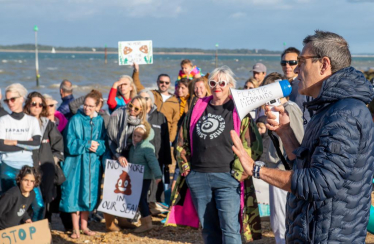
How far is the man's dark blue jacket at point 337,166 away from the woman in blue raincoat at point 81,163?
421 cm

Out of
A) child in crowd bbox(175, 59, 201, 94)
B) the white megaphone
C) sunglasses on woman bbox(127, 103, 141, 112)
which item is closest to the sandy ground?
sunglasses on woman bbox(127, 103, 141, 112)

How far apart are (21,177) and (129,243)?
1485mm

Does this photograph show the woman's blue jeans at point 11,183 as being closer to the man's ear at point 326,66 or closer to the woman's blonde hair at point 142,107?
the woman's blonde hair at point 142,107

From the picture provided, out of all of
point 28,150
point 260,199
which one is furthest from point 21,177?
point 260,199

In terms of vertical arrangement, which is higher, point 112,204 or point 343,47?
point 343,47

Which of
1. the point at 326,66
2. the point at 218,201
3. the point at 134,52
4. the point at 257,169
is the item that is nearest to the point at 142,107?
the point at 218,201

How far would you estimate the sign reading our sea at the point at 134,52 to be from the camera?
9414mm

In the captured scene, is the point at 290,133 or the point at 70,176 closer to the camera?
the point at 290,133

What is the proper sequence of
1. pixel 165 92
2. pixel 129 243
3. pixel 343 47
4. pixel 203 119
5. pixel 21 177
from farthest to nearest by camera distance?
Result: 1. pixel 165 92
2. pixel 129 243
3. pixel 21 177
4. pixel 203 119
5. pixel 343 47

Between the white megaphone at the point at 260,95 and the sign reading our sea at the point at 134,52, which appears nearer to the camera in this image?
the white megaphone at the point at 260,95

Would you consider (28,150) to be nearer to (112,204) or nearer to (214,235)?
(112,204)

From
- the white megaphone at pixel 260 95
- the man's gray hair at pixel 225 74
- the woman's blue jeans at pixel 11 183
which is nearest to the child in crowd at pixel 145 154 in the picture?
the woman's blue jeans at pixel 11 183

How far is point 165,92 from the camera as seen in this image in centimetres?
852

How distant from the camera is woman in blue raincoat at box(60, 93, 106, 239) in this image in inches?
250
